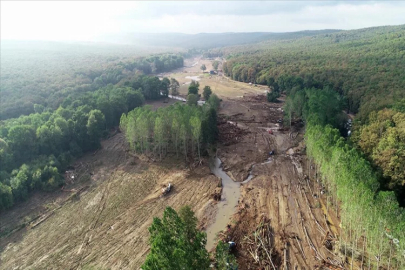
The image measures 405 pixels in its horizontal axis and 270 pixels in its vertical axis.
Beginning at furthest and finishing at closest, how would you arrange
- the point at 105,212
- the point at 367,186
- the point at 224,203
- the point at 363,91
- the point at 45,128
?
the point at 363,91, the point at 45,128, the point at 224,203, the point at 105,212, the point at 367,186

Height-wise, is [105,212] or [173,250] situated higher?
[173,250]

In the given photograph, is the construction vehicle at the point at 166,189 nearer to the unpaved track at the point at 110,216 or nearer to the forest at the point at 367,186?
the unpaved track at the point at 110,216

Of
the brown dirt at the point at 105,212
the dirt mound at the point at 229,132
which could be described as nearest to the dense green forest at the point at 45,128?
the brown dirt at the point at 105,212

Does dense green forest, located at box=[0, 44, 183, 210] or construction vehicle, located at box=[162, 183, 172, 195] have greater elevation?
dense green forest, located at box=[0, 44, 183, 210]

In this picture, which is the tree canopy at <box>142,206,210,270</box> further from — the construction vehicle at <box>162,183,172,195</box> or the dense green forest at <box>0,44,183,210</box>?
the dense green forest at <box>0,44,183,210</box>

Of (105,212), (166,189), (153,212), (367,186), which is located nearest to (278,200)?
(367,186)

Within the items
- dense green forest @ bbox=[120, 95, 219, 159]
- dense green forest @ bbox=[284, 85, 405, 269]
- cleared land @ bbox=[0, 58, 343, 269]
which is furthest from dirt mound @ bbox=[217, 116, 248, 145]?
dense green forest @ bbox=[284, 85, 405, 269]

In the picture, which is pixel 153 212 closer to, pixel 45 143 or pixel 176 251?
pixel 176 251
